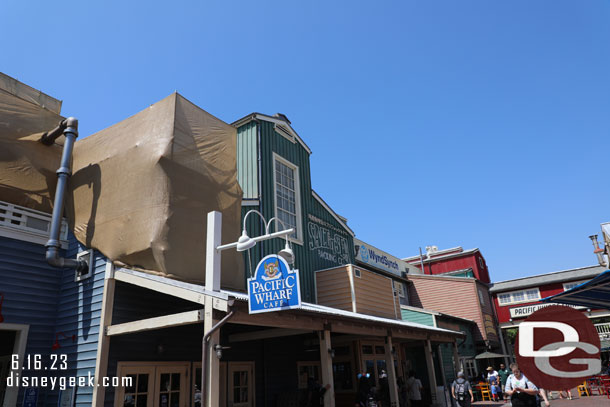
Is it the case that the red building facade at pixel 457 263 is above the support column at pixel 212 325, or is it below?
above

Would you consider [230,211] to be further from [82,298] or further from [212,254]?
[82,298]

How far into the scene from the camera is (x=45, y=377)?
8.73 meters

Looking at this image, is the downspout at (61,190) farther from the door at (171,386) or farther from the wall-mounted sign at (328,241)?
the wall-mounted sign at (328,241)

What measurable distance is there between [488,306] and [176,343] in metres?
23.1

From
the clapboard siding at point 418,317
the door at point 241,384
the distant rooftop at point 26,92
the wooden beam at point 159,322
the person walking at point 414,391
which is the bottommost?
the person walking at point 414,391

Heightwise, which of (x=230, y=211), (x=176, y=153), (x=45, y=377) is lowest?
(x=45, y=377)

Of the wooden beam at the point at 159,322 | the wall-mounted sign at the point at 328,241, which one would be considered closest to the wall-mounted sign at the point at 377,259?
the wall-mounted sign at the point at 328,241

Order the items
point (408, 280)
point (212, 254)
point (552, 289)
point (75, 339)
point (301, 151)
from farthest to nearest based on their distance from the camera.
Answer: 1. point (552, 289)
2. point (408, 280)
3. point (301, 151)
4. point (75, 339)
5. point (212, 254)

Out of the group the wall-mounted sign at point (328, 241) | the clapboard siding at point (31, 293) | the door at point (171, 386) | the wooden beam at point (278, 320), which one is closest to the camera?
the wooden beam at point (278, 320)

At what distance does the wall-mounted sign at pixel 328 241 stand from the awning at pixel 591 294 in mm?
11016

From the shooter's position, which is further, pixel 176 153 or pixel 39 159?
pixel 39 159

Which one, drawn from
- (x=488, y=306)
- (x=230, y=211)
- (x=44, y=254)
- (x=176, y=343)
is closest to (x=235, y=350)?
(x=176, y=343)

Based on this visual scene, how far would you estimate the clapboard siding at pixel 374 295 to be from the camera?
13938 mm

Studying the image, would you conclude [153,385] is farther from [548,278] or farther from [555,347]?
[548,278]
